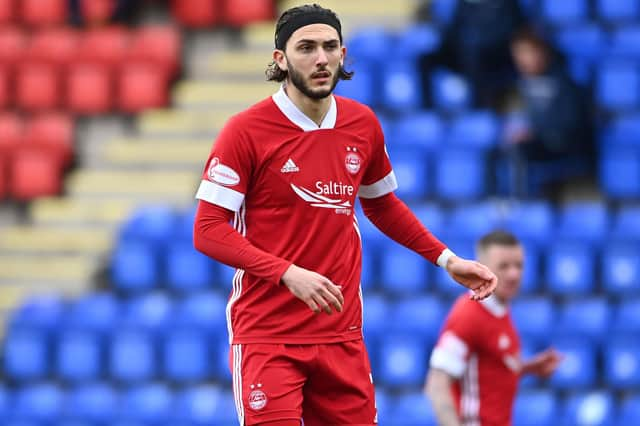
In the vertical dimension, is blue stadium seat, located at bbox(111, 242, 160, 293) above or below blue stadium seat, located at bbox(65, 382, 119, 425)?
above

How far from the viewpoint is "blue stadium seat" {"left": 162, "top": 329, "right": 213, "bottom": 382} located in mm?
10445

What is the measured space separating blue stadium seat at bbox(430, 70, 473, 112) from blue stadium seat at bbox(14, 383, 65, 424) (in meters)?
3.71

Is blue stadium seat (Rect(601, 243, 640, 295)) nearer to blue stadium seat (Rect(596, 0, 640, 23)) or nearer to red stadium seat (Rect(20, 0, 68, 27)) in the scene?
blue stadium seat (Rect(596, 0, 640, 23))

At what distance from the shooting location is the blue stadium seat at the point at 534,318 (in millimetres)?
9555

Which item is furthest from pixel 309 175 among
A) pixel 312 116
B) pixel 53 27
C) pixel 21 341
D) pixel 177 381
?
pixel 53 27

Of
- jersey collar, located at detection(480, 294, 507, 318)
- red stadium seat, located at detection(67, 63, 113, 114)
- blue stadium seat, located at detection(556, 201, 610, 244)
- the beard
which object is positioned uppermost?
red stadium seat, located at detection(67, 63, 113, 114)

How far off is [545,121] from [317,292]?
616 cm

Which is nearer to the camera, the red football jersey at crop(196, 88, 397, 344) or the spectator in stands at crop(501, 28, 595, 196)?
the red football jersey at crop(196, 88, 397, 344)

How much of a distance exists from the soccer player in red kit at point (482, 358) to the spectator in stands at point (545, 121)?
167 inches

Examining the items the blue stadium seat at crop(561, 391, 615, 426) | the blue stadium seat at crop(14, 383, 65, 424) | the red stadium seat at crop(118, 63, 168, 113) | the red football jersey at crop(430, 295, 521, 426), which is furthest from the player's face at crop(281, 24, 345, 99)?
A: the red stadium seat at crop(118, 63, 168, 113)

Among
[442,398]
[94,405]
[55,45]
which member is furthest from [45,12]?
[442,398]

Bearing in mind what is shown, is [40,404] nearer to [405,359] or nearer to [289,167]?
[405,359]

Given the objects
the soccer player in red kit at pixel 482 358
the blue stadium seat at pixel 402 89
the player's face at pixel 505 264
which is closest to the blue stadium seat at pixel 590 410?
the blue stadium seat at pixel 402 89

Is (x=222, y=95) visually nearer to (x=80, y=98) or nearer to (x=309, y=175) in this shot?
(x=80, y=98)
